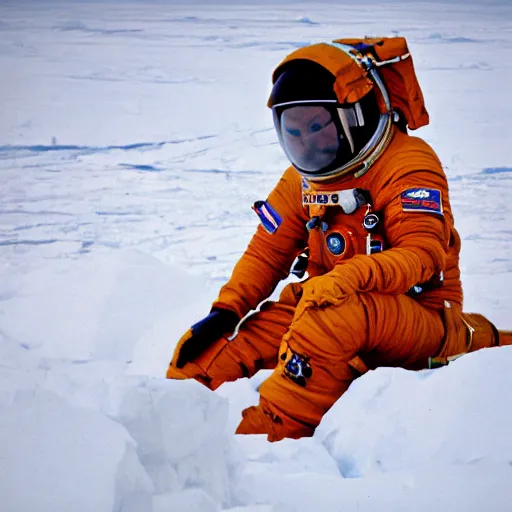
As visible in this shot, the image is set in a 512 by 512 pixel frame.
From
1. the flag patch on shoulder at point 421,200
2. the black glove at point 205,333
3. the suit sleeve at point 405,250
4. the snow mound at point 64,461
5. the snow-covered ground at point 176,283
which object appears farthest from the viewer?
the black glove at point 205,333

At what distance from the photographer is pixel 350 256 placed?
2.16 m

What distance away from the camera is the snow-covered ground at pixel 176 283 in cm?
127

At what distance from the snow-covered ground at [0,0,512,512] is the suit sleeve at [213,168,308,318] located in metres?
0.27

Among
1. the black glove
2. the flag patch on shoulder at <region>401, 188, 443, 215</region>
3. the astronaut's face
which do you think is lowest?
the black glove

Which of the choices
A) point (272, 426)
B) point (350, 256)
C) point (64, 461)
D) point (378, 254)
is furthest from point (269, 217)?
point (64, 461)

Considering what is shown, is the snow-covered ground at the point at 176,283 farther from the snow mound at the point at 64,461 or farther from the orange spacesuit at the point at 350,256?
the orange spacesuit at the point at 350,256

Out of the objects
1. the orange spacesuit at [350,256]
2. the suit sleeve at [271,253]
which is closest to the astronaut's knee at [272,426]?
the orange spacesuit at [350,256]

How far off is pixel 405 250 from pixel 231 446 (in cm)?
76

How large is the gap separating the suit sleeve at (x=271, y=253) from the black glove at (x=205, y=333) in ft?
0.15

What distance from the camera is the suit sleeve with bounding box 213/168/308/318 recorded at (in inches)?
94.9

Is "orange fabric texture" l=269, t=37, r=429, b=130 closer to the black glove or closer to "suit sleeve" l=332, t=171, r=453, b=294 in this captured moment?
"suit sleeve" l=332, t=171, r=453, b=294

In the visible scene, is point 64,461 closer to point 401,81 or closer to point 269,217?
point 269,217

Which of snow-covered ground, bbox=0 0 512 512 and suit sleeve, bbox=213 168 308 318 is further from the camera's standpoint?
suit sleeve, bbox=213 168 308 318

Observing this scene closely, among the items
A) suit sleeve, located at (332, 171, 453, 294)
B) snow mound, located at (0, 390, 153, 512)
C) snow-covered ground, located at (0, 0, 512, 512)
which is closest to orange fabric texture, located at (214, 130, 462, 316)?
suit sleeve, located at (332, 171, 453, 294)
